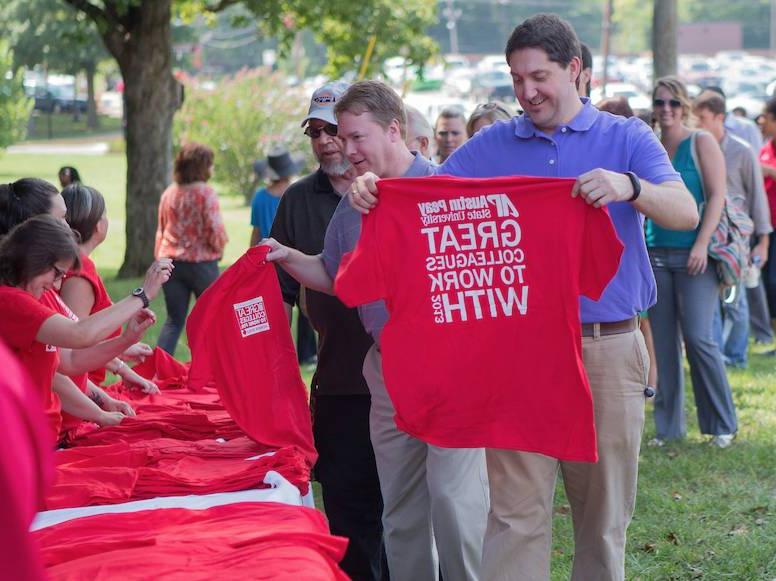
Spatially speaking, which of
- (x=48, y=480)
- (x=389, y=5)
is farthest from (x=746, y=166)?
(x=389, y=5)

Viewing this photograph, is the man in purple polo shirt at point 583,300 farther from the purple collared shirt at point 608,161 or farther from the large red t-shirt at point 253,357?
the large red t-shirt at point 253,357

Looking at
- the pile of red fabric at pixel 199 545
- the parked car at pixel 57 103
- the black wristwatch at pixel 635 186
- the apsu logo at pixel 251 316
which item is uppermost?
the black wristwatch at pixel 635 186

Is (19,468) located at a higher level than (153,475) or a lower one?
higher

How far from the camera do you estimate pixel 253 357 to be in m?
5.56

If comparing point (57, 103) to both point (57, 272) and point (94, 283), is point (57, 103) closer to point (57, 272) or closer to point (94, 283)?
point (94, 283)

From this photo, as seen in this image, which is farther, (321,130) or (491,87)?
(491,87)

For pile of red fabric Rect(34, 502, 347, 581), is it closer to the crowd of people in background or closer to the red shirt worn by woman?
the crowd of people in background

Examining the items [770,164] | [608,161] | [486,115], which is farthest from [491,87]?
[608,161]

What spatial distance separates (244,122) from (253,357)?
23774 mm

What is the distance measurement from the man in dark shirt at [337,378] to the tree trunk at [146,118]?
11.6 meters

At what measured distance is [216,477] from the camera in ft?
16.5

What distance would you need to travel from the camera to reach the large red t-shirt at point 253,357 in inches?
214

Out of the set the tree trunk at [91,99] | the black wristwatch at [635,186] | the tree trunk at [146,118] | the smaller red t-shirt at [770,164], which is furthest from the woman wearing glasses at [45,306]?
the tree trunk at [91,99]

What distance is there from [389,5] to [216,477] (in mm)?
14565
